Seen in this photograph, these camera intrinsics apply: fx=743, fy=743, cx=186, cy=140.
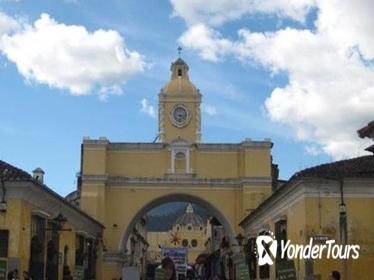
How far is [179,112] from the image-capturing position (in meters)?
44.8

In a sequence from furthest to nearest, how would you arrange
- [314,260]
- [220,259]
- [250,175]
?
1. [220,259]
2. [250,175]
3. [314,260]

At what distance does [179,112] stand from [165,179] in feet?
16.5

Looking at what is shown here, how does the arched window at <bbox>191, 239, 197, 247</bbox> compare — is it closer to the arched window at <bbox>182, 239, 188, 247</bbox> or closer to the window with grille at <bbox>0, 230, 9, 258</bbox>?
the arched window at <bbox>182, 239, 188, 247</bbox>

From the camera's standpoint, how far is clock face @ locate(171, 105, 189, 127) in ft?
146

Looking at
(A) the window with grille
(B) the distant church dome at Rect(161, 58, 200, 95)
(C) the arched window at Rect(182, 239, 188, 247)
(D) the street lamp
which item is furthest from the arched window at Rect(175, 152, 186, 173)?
(C) the arched window at Rect(182, 239, 188, 247)

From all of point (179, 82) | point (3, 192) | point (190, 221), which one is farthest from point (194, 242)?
point (3, 192)

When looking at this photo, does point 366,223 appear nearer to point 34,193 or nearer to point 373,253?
point 373,253

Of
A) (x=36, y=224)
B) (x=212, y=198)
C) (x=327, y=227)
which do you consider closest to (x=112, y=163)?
(x=212, y=198)

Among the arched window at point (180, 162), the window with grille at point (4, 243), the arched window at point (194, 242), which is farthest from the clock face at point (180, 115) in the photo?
the arched window at point (194, 242)

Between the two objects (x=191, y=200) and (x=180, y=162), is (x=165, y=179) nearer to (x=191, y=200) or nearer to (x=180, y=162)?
(x=180, y=162)

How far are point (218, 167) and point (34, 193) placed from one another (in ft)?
66.0

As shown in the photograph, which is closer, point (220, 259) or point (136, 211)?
point (136, 211)

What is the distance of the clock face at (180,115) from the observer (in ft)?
146

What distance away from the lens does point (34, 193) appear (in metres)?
23.1
